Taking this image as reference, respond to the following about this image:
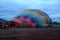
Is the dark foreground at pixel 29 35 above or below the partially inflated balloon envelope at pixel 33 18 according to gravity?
below

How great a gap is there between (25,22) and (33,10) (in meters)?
2.73

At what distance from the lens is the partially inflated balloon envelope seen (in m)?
29.7

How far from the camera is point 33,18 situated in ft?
98.9

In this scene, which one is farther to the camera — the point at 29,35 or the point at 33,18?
the point at 33,18

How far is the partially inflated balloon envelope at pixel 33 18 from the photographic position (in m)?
29.7

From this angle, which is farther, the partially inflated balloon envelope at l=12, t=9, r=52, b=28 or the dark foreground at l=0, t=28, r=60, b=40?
the partially inflated balloon envelope at l=12, t=9, r=52, b=28

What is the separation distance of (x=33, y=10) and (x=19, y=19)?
3.14 metres

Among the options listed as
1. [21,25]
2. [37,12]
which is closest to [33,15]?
[37,12]

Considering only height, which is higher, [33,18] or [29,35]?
[33,18]

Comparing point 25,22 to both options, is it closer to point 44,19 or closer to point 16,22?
point 16,22

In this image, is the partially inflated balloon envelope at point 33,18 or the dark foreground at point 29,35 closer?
the dark foreground at point 29,35

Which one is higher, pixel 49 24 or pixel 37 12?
pixel 37 12

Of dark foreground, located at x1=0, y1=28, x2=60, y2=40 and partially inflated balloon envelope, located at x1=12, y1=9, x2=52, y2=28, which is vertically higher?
partially inflated balloon envelope, located at x1=12, y1=9, x2=52, y2=28

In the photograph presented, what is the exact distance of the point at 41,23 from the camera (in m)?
29.9
